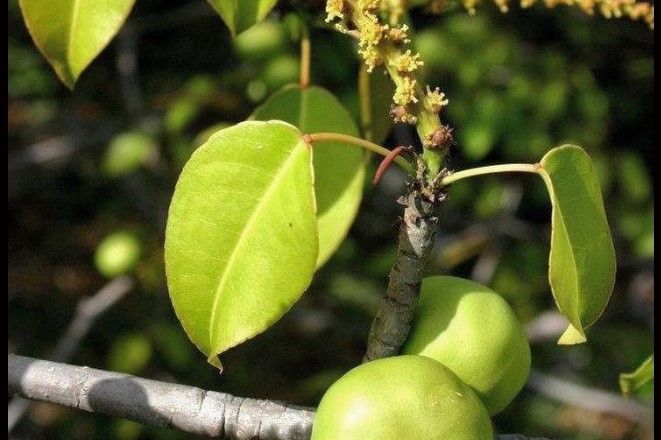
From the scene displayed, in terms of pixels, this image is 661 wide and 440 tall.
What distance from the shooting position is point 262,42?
2268 mm

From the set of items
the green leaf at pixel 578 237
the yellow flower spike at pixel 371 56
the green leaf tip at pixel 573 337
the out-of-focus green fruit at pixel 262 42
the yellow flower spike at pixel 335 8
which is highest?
the yellow flower spike at pixel 335 8

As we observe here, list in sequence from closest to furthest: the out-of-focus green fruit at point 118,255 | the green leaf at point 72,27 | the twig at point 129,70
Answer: the green leaf at point 72,27, the out-of-focus green fruit at point 118,255, the twig at point 129,70

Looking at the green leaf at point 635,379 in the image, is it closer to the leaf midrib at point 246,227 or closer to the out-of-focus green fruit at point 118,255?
the leaf midrib at point 246,227

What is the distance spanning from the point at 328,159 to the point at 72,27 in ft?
1.34

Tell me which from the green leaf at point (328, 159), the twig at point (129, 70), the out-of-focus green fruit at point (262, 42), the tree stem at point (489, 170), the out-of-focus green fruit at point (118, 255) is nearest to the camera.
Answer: the tree stem at point (489, 170)

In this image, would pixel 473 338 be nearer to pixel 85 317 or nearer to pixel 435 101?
pixel 435 101

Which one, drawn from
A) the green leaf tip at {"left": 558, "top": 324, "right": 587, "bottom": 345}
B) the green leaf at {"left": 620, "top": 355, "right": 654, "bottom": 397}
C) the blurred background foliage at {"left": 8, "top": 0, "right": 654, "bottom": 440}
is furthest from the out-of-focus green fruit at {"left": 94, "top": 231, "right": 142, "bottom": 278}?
the green leaf tip at {"left": 558, "top": 324, "right": 587, "bottom": 345}

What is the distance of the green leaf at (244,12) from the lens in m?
1.08

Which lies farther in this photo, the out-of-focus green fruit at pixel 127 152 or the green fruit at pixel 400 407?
the out-of-focus green fruit at pixel 127 152

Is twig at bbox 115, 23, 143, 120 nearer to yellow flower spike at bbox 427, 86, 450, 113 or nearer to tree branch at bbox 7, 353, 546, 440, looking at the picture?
tree branch at bbox 7, 353, 546, 440

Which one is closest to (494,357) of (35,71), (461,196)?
(461,196)

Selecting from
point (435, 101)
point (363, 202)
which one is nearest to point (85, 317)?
point (363, 202)

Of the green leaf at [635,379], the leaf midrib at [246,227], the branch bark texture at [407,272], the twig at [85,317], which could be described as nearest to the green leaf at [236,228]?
the leaf midrib at [246,227]

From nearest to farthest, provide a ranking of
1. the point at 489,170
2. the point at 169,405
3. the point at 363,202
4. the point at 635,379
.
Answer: the point at 489,170 → the point at 169,405 → the point at 635,379 → the point at 363,202
